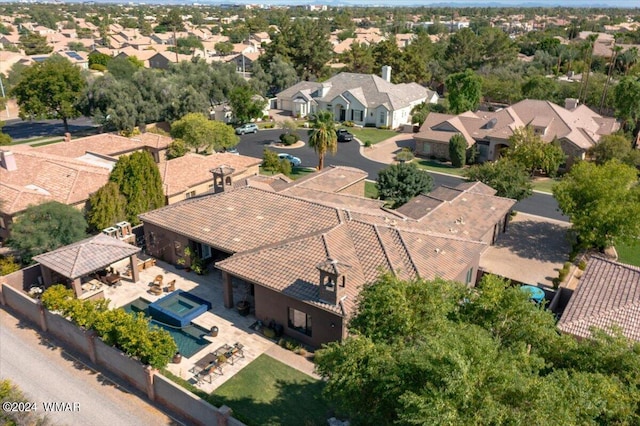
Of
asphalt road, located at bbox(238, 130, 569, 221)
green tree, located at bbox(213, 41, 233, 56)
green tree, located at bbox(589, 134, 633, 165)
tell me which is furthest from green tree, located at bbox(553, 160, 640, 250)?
green tree, located at bbox(213, 41, 233, 56)

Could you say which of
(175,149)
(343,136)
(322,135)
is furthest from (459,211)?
(343,136)

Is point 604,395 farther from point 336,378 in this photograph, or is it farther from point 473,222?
point 473,222

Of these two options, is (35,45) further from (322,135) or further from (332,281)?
(332,281)

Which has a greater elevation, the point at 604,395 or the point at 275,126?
the point at 604,395

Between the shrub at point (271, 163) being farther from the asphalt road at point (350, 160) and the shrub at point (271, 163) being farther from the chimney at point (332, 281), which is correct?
the chimney at point (332, 281)

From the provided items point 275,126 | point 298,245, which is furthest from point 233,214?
point 275,126
